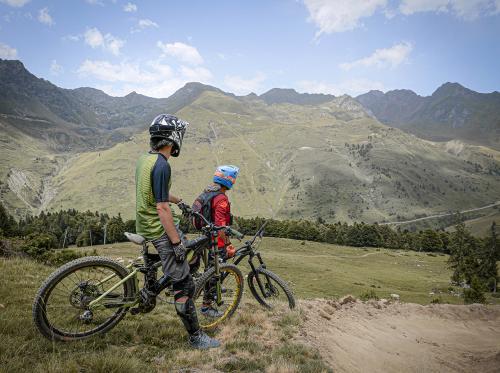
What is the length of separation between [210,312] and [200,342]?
199 centimetres

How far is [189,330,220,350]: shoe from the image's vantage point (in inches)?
285

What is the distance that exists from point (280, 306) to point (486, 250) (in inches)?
3957

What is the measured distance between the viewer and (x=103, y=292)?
6.96 meters

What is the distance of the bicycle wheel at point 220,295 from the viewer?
→ 8.98 meters

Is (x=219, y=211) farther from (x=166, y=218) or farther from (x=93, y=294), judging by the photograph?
(x=93, y=294)

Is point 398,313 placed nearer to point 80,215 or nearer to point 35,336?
point 35,336

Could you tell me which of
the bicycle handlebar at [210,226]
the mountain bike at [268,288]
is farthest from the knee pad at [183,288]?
the mountain bike at [268,288]

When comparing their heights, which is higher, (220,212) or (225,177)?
(225,177)

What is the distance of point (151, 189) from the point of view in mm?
6672

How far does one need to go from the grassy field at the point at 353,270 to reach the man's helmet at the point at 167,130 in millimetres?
58118

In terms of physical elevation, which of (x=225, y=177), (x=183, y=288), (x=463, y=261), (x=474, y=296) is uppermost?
(x=225, y=177)

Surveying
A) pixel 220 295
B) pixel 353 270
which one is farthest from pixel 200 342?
pixel 353 270

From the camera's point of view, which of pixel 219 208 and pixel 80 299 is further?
pixel 219 208

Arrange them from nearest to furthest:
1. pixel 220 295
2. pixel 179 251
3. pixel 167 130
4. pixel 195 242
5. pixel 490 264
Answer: pixel 179 251
pixel 167 130
pixel 195 242
pixel 220 295
pixel 490 264
